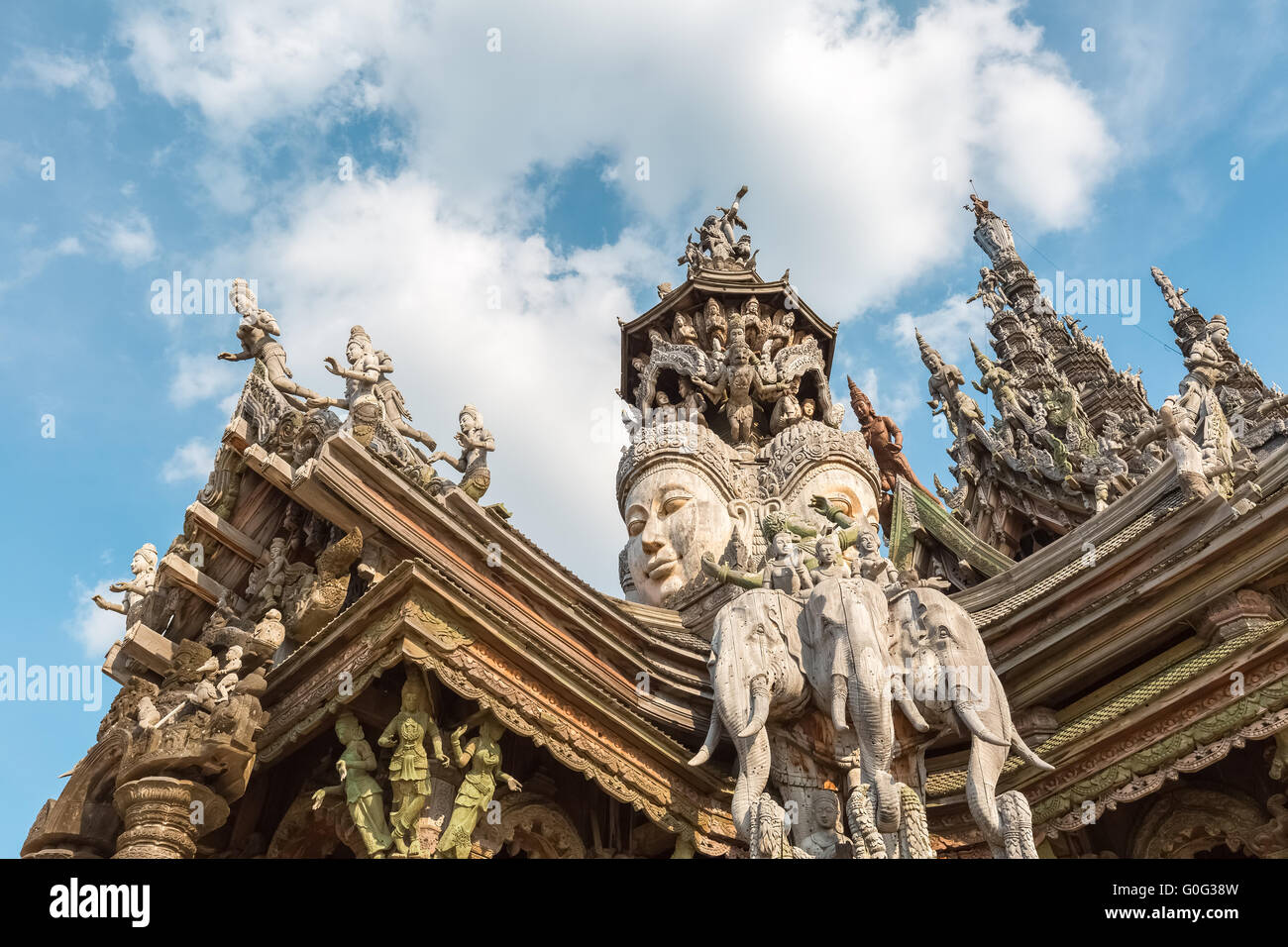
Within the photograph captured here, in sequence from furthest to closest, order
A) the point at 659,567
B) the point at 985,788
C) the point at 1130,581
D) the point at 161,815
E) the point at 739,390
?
the point at 739,390 < the point at 659,567 < the point at 1130,581 < the point at 985,788 < the point at 161,815

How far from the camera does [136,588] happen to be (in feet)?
37.8

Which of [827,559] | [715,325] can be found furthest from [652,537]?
[715,325]

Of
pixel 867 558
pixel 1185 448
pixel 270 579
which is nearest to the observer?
pixel 1185 448

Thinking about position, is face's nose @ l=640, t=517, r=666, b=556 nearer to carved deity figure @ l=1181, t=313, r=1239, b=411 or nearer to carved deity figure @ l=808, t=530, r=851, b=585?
carved deity figure @ l=808, t=530, r=851, b=585

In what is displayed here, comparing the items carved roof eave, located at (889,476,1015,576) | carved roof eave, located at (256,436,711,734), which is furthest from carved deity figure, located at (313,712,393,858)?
carved roof eave, located at (889,476,1015,576)

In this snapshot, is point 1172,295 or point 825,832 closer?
point 825,832

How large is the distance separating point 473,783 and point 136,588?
469 cm

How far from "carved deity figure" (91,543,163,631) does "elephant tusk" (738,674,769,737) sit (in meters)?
5.94

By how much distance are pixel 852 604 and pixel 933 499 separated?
387 inches

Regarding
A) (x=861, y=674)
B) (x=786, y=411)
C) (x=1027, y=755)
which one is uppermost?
(x=786, y=411)

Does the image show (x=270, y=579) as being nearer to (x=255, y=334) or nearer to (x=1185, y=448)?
(x=255, y=334)

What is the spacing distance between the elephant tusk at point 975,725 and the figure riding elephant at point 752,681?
3.95 ft

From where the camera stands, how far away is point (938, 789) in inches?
403
